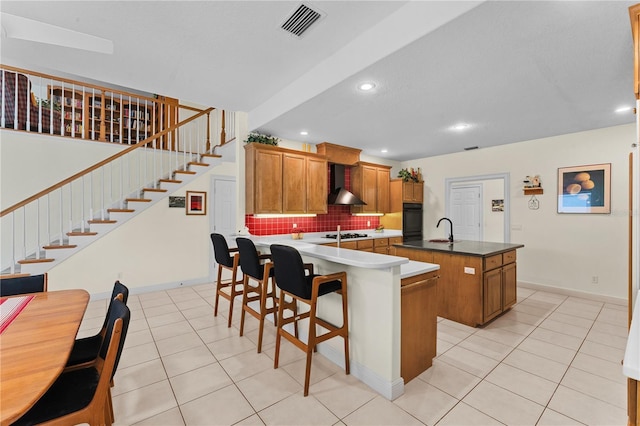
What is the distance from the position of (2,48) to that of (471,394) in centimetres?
501

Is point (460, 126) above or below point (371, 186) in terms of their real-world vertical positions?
above

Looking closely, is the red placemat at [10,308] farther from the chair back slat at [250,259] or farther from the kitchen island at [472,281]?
the kitchen island at [472,281]

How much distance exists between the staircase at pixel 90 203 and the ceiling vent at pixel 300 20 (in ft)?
11.8

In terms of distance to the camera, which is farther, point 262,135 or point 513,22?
point 262,135

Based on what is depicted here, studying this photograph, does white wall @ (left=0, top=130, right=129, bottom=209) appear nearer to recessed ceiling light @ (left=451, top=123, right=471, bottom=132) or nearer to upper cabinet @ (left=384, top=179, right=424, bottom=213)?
upper cabinet @ (left=384, top=179, right=424, bottom=213)

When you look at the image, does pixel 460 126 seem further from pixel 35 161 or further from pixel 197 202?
pixel 35 161

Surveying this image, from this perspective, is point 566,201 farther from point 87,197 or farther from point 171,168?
point 87,197

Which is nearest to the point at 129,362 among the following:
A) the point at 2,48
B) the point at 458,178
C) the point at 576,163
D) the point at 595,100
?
the point at 2,48

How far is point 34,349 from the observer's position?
1.25 meters

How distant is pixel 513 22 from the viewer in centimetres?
189

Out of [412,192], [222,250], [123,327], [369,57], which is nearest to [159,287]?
[222,250]

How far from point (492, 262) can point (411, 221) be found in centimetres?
293

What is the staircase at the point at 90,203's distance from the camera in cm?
383

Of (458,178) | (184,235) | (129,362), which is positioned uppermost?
(458,178)
